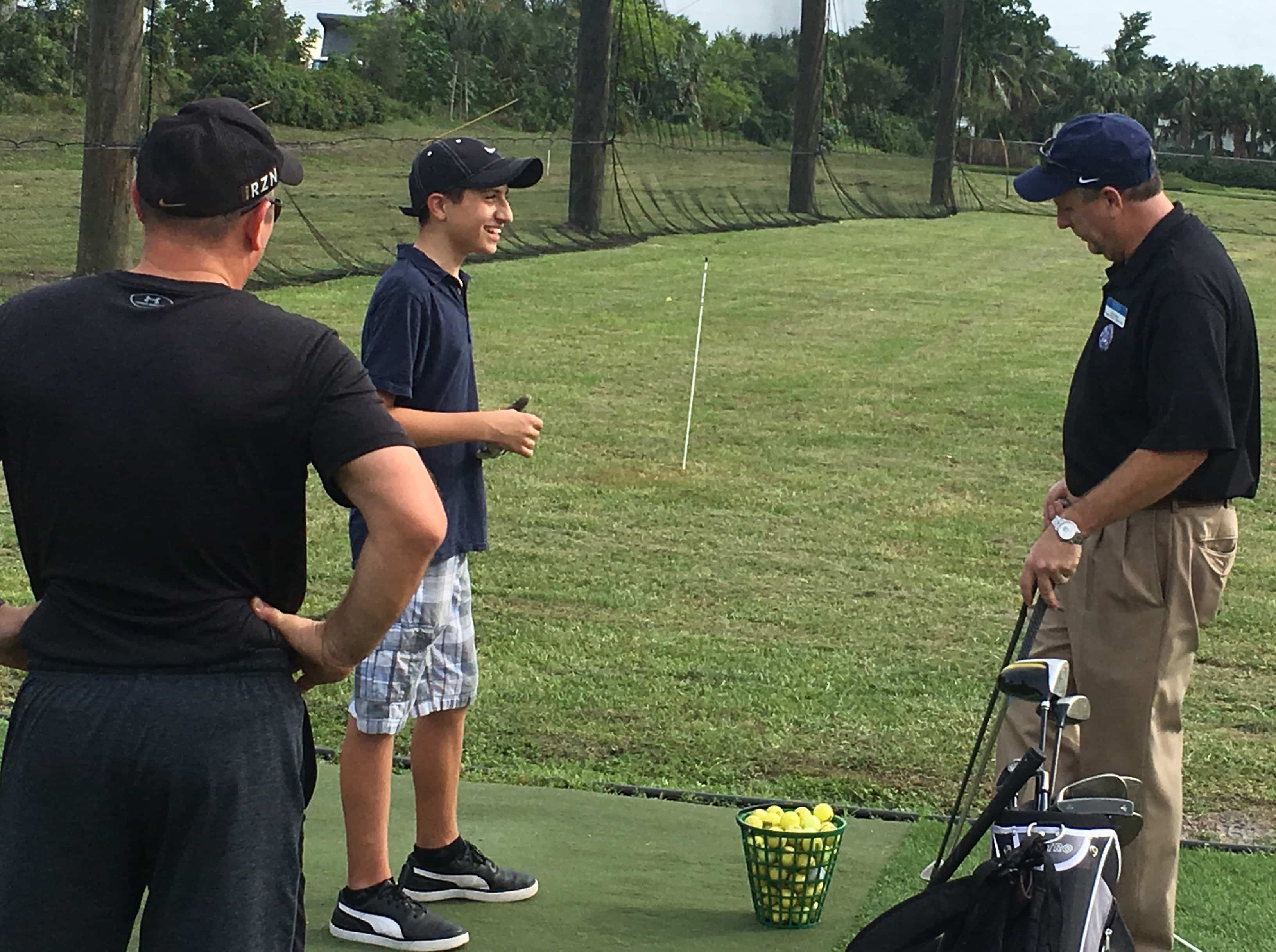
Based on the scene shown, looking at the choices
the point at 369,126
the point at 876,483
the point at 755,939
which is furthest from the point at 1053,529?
the point at 369,126

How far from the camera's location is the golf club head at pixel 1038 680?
10.6 feet

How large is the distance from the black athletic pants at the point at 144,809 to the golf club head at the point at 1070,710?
1.49 metres

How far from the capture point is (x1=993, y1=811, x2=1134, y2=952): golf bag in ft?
9.50

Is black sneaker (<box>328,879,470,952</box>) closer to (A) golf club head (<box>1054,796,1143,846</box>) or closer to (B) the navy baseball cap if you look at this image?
(A) golf club head (<box>1054,796,1143,846</box>)

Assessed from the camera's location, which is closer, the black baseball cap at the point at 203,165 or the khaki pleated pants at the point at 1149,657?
the black baseball cap at the point at 203,165

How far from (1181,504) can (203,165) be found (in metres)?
2.46

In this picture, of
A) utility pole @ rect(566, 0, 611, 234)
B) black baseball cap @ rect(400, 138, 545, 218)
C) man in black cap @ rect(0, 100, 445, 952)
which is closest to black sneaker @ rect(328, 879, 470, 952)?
man in black cap @ rect(0, 100, 445, 952)

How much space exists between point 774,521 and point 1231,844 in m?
5.10

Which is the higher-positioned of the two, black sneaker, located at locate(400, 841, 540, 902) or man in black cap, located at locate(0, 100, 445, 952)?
man in black cap, located at locate(0, 100, 445, 952)

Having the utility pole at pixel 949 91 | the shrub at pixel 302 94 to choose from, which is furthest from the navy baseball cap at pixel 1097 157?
the utility pole at pixel 949 91

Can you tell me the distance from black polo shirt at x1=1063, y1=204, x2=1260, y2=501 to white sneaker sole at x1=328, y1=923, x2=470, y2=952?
184 centimetres

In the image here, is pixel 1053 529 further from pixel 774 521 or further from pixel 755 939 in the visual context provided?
pixel 774 521

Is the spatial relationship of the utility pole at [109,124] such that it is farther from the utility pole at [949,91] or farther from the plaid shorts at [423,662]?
the utility pole at [949,91]

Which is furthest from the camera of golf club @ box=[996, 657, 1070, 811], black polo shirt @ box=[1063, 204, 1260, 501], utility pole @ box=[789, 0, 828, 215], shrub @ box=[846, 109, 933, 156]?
Answer: shrub @ box=[846, 109, 933, 156]
